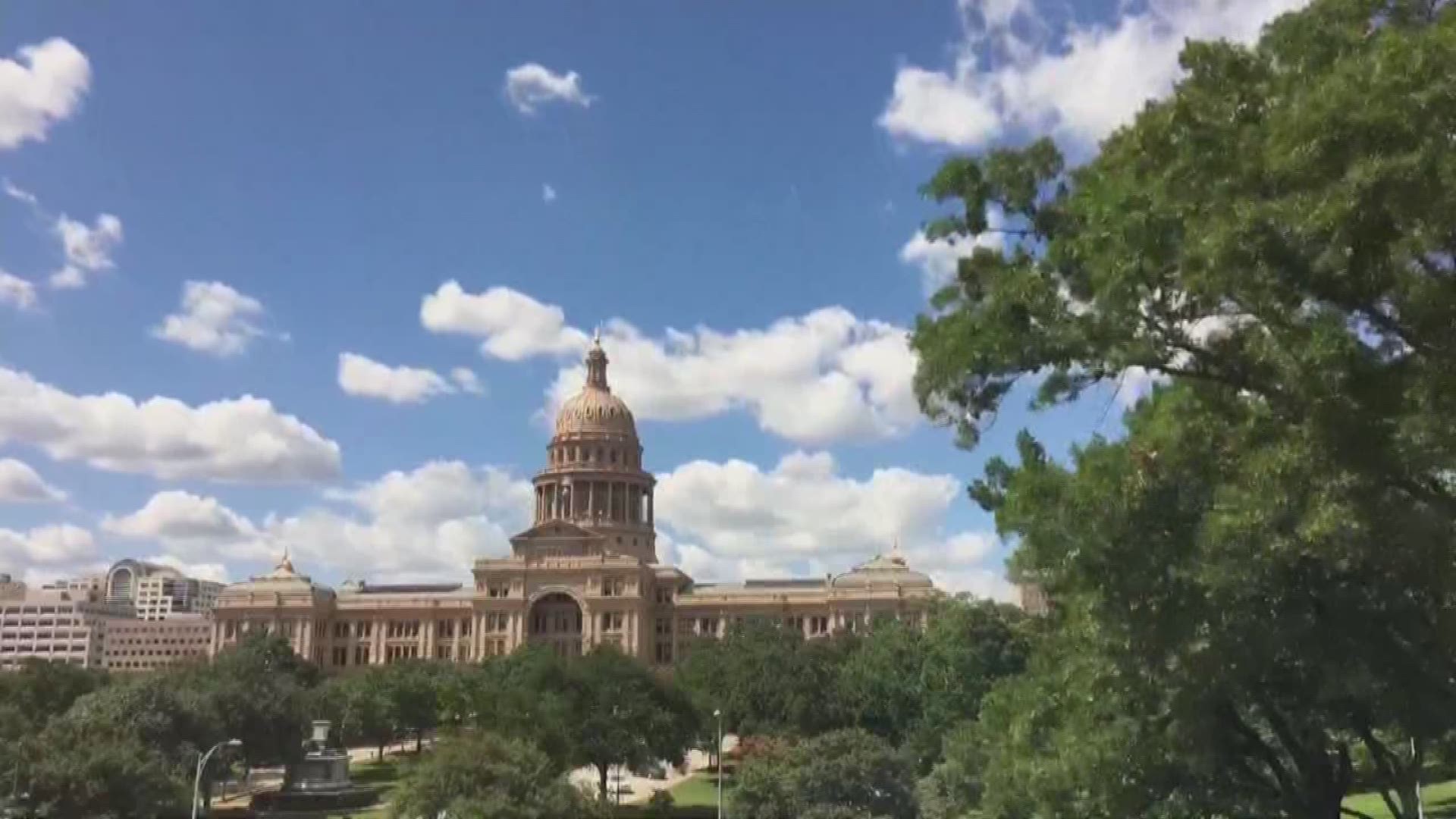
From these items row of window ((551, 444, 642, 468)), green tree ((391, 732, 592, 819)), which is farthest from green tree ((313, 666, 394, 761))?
row of window ((551, 444, 642, 468))

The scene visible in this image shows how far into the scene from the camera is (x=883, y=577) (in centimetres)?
12362

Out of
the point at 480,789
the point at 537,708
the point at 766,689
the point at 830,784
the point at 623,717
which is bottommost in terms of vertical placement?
the point at 830,784

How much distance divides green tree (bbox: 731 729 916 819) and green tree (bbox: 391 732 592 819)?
9666mm

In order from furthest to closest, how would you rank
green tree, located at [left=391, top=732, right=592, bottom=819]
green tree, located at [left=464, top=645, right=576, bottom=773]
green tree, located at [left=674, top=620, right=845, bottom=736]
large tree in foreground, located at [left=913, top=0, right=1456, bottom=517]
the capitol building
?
the capitol building → green tree, located at [left=674, top=620, right=845, bottom=736] → green tree, located at [left=464, top=645, right=576, bottom=773] → green tree, located at [left=391, top=732, right=592, bottom=819] → large tree in foreground, located at [left=913, top=0, right=1456, bottom=517]

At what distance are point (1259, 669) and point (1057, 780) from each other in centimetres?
427

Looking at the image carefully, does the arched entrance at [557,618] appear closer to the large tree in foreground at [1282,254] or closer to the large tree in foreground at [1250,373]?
the large tree in foreground at [1250,373]

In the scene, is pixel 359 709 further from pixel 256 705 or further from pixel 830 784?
pixel 830 784

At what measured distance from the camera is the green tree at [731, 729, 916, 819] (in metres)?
42.8

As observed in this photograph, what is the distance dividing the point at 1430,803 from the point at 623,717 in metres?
30.7

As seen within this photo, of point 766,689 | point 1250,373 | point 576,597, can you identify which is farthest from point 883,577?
point 1250,373

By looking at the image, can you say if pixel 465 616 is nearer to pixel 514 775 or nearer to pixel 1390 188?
pixel 514 775

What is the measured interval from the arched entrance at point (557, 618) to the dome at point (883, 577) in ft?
81.6

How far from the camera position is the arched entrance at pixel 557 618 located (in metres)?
120

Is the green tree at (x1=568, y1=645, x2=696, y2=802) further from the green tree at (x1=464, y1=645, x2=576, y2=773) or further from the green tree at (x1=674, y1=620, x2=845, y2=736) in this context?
the green tree at (x1=674, y1=620, x2=845, y2=736)
